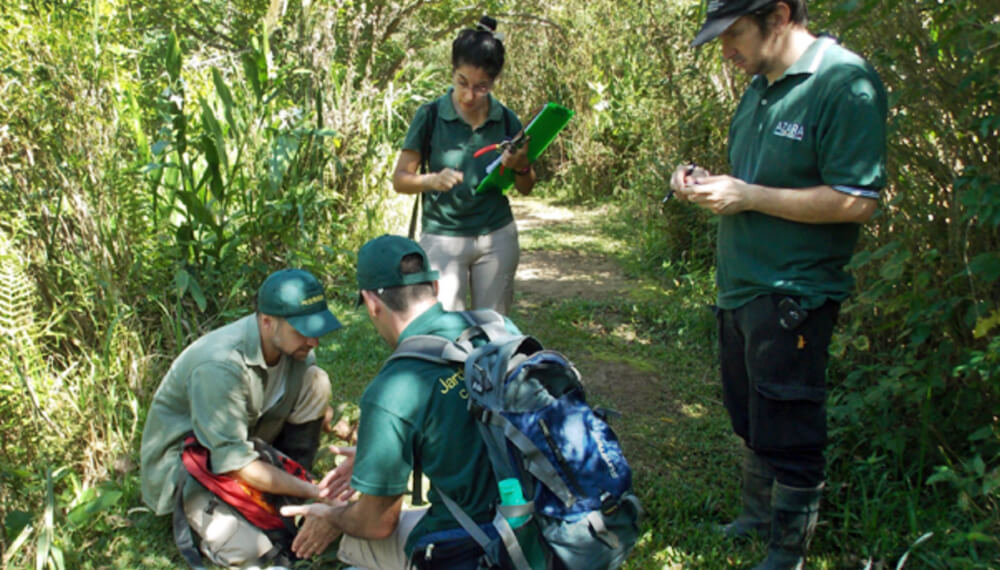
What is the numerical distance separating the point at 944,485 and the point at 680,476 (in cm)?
107

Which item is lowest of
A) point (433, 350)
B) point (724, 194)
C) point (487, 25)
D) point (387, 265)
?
point (433, 350)

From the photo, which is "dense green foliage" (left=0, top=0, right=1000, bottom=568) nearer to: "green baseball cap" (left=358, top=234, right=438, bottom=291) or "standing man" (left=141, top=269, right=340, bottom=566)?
"standing man" (left=141, top=269, right=340, bottom=566)

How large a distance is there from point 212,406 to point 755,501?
2070 mm

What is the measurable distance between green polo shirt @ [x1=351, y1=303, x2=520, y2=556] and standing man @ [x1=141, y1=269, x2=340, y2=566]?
32.6 inches

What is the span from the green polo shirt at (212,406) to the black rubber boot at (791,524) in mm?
1884

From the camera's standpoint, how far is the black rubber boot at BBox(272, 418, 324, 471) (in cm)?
362

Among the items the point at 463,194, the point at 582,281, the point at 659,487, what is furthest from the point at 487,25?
the point at 582,281

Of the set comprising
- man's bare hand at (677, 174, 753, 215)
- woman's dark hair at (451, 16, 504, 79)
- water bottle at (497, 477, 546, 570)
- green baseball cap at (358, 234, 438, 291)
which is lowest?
water bottle at (497, 477, 546, 570)

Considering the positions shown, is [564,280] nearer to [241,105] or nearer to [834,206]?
[241,105]

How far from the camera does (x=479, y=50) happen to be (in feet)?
11.6

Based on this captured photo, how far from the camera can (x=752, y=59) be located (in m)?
2.57

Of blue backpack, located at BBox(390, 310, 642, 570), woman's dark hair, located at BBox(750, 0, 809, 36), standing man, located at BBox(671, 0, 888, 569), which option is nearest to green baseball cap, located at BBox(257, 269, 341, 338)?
blue backpack, located at BBox(390, 310, 642, 570)

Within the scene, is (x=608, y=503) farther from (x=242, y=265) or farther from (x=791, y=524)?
(x=242, y=265)

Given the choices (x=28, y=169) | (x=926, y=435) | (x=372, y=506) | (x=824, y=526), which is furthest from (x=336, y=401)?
(x=926, y=435)
